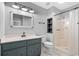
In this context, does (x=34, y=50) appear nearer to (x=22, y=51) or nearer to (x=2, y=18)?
(x=22, y=51)

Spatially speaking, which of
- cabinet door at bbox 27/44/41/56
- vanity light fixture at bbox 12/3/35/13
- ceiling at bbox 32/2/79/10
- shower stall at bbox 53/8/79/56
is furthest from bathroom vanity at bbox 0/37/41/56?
ceiling at bbox 32/2/79/10

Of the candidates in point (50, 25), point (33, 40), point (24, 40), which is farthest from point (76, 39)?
point (24, 40)

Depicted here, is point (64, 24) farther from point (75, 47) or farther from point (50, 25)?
point (75, 47)

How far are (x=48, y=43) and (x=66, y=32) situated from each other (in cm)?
40

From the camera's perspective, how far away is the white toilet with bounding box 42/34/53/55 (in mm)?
1812

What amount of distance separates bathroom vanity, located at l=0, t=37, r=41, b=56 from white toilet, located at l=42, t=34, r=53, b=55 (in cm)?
10

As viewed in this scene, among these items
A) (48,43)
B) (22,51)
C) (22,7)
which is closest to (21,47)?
(22,51)

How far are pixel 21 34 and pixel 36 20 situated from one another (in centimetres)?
39

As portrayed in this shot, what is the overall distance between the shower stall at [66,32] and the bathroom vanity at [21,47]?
1.29ft

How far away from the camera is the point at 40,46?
185cm

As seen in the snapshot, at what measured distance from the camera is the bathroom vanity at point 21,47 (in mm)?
1562

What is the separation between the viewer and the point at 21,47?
175 centimetres

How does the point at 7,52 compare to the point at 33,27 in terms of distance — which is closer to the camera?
the point at 7,52

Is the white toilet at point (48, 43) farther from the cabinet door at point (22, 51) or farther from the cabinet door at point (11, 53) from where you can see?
the cabinet door at point (11, 53)
